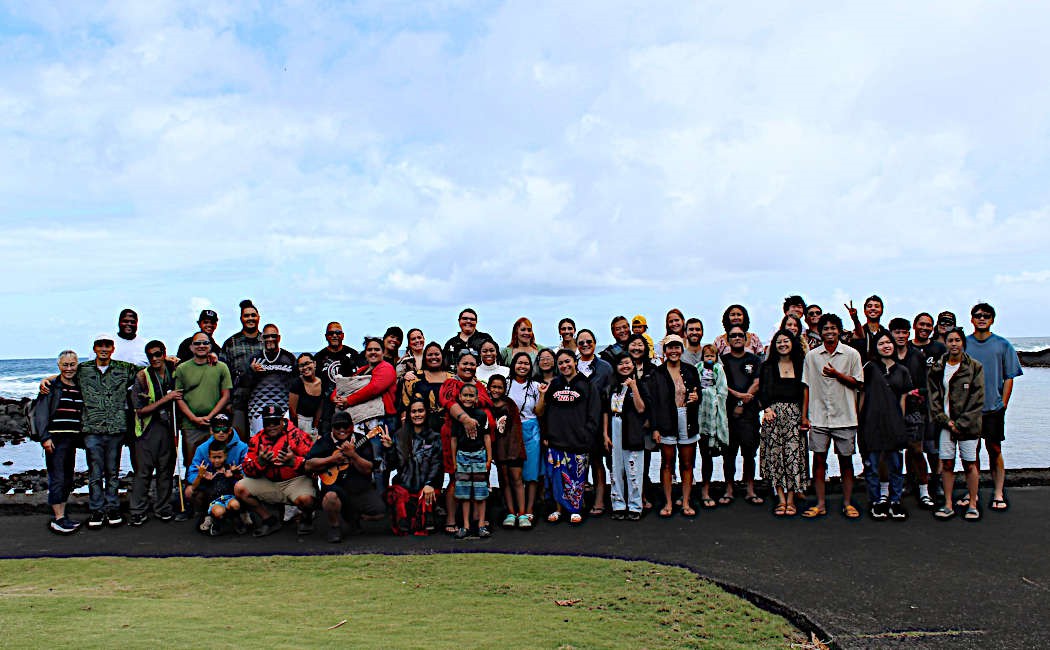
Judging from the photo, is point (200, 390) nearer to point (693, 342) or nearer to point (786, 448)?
point (693, 342)

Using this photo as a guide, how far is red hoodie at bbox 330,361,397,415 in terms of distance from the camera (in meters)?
8.16

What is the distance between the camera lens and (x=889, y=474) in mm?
8109

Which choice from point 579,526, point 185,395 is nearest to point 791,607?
point 579,526

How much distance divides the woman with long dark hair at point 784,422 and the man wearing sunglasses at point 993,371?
1.77m

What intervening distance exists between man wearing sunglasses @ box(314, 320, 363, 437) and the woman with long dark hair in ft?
14.4

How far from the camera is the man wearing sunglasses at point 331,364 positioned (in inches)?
327

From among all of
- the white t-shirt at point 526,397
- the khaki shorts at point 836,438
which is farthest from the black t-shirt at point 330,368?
the khaki shorts at point 836,438

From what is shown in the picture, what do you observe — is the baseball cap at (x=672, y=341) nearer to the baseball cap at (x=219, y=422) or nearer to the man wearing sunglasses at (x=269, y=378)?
the man wearing sunglasses at (x=269, y=378)

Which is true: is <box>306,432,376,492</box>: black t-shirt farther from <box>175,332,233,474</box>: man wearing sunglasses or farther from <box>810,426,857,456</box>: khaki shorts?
<box>810,426,857,456</box>: khaki shorts

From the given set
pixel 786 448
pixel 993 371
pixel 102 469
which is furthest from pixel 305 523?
pixel 993 371

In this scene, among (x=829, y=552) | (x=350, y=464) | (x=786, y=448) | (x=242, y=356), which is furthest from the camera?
(x=242, y=356)

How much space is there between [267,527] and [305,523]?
0.39m

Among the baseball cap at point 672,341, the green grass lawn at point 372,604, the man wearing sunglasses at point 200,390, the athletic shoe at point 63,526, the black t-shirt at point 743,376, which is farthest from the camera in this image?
the black t-shirt at point 743,376

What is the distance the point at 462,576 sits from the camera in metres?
6.14
